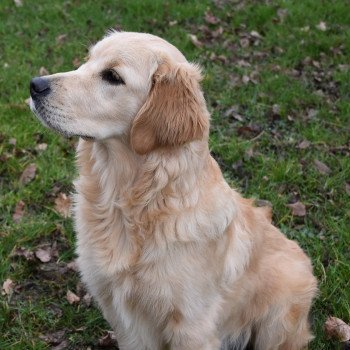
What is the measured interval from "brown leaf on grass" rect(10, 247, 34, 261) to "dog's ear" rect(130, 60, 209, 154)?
5.31ft

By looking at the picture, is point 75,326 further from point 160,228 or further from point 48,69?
point 48,69

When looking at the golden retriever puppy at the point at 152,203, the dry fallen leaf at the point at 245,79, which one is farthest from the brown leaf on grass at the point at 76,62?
the golden retriever puppy at the point at 152,203

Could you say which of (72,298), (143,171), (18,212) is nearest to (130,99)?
(143,171)

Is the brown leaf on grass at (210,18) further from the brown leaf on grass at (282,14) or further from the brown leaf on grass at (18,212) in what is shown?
the brown leaf on grass at (18,212)

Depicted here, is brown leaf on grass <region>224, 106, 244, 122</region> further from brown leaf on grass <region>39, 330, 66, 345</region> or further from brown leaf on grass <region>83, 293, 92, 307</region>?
brown leaf on grass <region>39, 330, 66, 345</region>

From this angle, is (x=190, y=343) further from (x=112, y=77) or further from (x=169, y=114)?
(x=112, y=77)

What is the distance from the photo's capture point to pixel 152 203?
107 inches

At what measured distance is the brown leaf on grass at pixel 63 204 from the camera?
4180 millimetres

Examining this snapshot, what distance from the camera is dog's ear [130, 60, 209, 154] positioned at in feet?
8.41

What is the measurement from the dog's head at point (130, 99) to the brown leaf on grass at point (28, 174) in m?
1.88

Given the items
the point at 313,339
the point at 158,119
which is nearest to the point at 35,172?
the point at 158,119

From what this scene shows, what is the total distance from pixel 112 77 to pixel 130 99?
0.14 m

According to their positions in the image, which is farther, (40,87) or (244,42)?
(244,42)

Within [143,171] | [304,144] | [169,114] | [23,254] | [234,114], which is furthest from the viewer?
[234,114]
